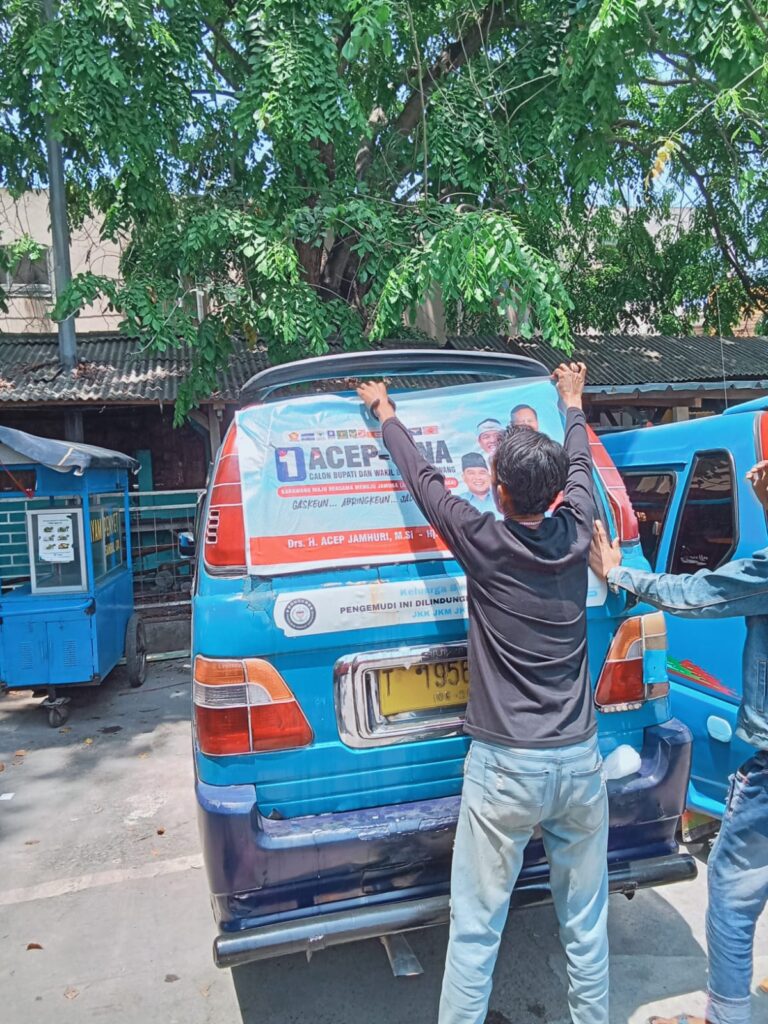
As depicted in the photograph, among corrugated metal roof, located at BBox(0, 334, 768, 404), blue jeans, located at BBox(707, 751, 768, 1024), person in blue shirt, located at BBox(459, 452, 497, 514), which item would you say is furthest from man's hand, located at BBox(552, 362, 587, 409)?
corrugated metal roof, located at BBox(0, 334, 768, 404)

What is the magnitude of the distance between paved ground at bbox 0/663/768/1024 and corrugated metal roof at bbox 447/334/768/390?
8512mm

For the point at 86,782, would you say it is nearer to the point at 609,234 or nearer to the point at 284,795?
the point at 284,795

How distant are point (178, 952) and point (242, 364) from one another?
9.06 metres

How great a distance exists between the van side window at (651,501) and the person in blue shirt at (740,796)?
5.83 feet

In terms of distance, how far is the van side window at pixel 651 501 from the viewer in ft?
12.7

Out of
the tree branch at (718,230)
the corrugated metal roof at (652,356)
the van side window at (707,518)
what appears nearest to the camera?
the van side window at (707,518)

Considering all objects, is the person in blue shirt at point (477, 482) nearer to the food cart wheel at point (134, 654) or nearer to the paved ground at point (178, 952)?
the paved ground at point (178, 952)

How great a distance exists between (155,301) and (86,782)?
441 cm

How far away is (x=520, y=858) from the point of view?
1930 mm

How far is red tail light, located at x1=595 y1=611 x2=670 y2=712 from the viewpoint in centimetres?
238

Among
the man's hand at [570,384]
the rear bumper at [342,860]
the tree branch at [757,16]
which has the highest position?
the tree branch at [757,16]

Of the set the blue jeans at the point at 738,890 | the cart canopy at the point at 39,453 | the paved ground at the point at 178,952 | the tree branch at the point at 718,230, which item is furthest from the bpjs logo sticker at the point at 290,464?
the tree branch at the point at 718,230

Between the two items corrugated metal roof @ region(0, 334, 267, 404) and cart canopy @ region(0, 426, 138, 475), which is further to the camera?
corrugated metal roof @ region(0, 334, 267, 404)

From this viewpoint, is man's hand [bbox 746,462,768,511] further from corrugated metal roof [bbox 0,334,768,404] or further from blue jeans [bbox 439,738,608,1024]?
corrugated metal roof [bbox 0,334,768,404]
